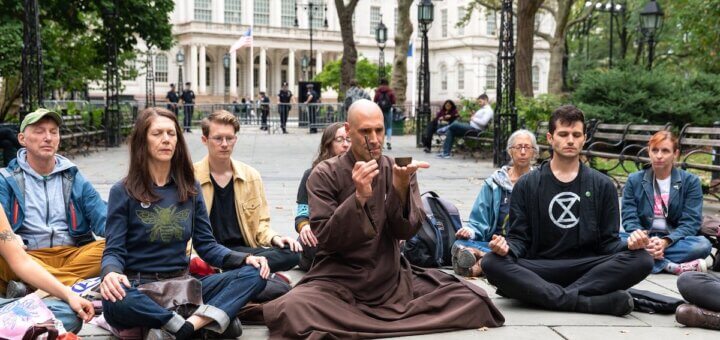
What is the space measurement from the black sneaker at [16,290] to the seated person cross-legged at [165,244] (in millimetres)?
692

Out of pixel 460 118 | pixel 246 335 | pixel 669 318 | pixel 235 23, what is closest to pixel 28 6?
pixel 460 118

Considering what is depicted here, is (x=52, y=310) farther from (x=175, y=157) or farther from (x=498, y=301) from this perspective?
(x=498, y=301)

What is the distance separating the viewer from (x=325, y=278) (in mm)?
5156

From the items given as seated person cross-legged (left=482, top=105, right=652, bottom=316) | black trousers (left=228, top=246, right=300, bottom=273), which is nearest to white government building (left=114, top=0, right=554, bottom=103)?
black trousers (left=228, top=246, right=300, bottom=273)

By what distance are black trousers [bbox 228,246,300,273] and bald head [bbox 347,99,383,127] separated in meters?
1.72

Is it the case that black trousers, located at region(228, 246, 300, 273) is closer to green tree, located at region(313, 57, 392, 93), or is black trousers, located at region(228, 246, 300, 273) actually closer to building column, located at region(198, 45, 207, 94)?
green tree, located at region(313, 57, 392, 93)

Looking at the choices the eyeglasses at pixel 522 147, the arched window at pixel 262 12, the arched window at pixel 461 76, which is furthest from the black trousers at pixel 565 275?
the arched window at pixel 461 76

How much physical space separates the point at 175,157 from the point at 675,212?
422 cm

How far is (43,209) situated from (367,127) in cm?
229

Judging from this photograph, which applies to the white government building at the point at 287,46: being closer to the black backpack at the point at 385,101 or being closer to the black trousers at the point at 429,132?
the black backpack at the point at 385,101

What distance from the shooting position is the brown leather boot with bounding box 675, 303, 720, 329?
5.27m

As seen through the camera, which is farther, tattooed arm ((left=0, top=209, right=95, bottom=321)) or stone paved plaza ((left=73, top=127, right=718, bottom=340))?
stone paved plaza ((left=73, top=127, right=718, bottom=340))

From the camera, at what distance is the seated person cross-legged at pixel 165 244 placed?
4.79 m

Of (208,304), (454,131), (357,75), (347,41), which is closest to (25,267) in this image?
(208,304)
